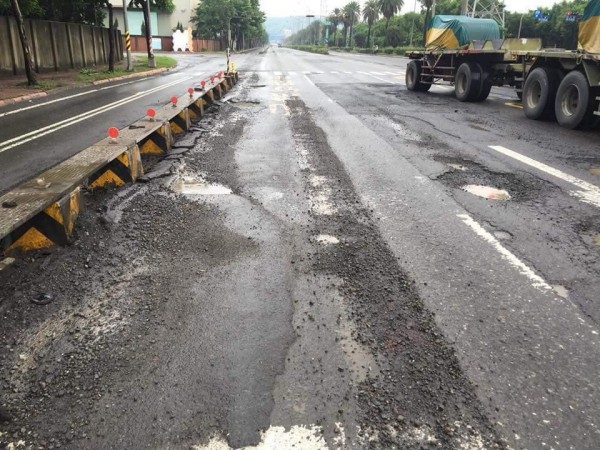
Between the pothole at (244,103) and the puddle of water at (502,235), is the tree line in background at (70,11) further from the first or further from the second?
the puddle of water at (502,235)

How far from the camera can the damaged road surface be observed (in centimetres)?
249

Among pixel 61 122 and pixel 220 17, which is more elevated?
pixel 220 17

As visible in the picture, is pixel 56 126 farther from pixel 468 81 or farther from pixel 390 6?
pixel 390 6

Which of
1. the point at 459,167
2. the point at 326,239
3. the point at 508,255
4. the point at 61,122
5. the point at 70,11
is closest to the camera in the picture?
the point at 508,255

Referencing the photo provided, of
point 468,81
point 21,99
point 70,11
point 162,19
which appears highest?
point 162,19

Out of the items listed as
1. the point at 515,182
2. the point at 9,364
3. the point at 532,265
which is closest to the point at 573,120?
the point at 515,182

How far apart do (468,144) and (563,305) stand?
606 centimetres

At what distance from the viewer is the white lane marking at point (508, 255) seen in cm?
390

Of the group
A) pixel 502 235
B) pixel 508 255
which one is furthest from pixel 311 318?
pixel 502 235

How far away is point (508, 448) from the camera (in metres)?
2.35

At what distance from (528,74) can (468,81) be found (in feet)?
9.84

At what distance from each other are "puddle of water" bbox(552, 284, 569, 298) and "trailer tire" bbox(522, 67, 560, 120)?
9293mm

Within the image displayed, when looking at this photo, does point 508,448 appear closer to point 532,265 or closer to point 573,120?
point 532,265

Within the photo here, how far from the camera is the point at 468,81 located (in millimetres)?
15312
